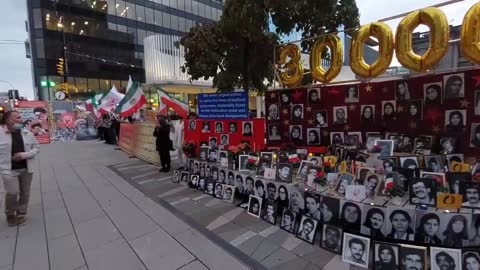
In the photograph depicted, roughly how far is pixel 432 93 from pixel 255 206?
2902 millimetres

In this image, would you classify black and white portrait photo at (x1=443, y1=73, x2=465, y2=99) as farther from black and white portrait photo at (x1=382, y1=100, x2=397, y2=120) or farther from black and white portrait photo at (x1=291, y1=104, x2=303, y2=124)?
black and white portrait photo at (x1=291, y1=104, x2=303, y2=124)

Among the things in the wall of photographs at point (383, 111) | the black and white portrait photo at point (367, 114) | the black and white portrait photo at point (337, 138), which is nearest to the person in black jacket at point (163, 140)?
the wall of photographs at point (383, 111)

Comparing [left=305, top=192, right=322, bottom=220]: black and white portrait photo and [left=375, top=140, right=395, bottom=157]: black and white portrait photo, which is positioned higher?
[left=375, top=140, right=395, bottom=157]: black and white portrait photo

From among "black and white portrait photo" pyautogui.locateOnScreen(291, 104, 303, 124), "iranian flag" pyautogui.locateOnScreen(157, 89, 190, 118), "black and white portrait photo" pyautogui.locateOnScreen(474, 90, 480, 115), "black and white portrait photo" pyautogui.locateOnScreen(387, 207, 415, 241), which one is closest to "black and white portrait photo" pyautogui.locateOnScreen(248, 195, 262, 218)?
"black and white portrait photo" pyautogui.locateOnScreen(387, 207, 415, 241)

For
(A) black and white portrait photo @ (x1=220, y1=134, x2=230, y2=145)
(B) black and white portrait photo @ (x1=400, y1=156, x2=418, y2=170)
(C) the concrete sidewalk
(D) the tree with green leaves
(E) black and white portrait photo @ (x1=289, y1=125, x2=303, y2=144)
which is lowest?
(C) the concrete sidewalk

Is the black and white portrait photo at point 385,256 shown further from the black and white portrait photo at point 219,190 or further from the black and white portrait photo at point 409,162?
the black and white portrait photo at point 219,190

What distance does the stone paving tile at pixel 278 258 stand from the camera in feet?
10.6

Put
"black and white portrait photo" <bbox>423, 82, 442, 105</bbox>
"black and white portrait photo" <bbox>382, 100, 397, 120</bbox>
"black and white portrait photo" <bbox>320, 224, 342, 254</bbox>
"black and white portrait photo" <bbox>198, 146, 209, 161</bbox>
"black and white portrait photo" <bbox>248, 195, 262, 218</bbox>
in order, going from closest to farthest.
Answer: "black and white portrait photo" <bbox>320, 224, 342, 254</bbox> → "black and white portrait photo" <bbox>423, 82, 442, 105</bbox> → "black and white portrait photo" <bbox>248, 195, 262, 218</bbox> → "black and white portrait photo" <bbox>382, 100, 397, 120</bbox> → "black and white portrait photo" <bbox>198, 146, 209, 161</bbox>

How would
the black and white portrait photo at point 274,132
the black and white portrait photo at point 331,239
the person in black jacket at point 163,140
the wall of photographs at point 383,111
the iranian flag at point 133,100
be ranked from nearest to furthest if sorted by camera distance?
the black and white portrait photo at point 331,239 → the wall of photographs at point 383,111 → the black and white portrait photo at point 274,132 → the person in black jacket at point 163,140 → the iranian flag at point 133,100

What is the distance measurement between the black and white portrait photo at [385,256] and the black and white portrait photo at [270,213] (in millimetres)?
1501

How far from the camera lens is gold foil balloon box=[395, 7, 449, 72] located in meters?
3.83

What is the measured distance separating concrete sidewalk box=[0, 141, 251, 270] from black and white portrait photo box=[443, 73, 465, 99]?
11.3 ft

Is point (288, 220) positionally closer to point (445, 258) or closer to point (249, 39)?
point (445, 258)

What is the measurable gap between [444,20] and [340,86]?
1758 mm
